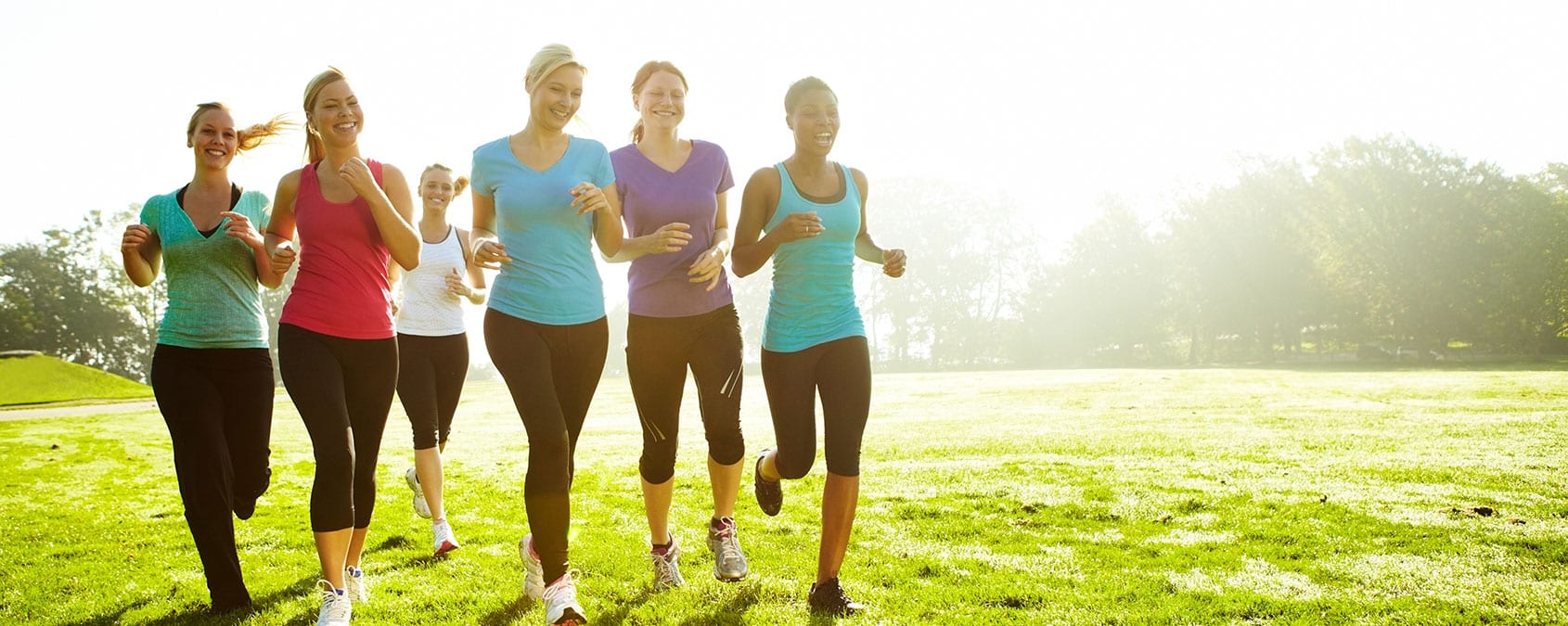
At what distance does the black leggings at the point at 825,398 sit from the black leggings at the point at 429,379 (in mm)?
2506

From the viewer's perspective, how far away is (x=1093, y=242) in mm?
66250

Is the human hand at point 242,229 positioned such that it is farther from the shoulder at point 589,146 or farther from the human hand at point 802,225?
the human hand at point 802,225

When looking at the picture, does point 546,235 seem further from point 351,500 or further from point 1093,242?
point 1093,242

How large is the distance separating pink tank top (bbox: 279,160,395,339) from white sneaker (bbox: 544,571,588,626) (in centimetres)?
148

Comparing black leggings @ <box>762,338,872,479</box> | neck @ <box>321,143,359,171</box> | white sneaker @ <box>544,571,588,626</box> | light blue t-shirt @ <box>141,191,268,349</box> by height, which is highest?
neck @ <box>321,143,359,171</box>

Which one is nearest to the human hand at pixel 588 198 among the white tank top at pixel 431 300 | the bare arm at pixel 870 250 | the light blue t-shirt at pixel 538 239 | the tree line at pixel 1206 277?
the light blue t-shirt at pixel 538 239

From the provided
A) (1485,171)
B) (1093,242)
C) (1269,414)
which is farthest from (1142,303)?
(1269,414)

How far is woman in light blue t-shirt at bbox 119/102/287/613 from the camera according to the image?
4.44 meters

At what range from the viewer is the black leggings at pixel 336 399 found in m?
4.12

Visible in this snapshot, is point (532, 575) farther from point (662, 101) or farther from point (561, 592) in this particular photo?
point (662, 101)

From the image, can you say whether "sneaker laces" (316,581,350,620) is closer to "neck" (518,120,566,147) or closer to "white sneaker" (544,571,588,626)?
"white sneaker" (544,571,588,626)

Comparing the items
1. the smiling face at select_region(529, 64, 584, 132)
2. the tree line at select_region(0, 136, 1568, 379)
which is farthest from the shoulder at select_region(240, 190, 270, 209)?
the tree line at select_region(0, 136, 1568, 379)

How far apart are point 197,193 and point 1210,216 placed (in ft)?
205

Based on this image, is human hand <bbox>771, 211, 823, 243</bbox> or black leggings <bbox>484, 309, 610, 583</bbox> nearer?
black leggings <bbox>484, 309, 610, 583</bbox>
